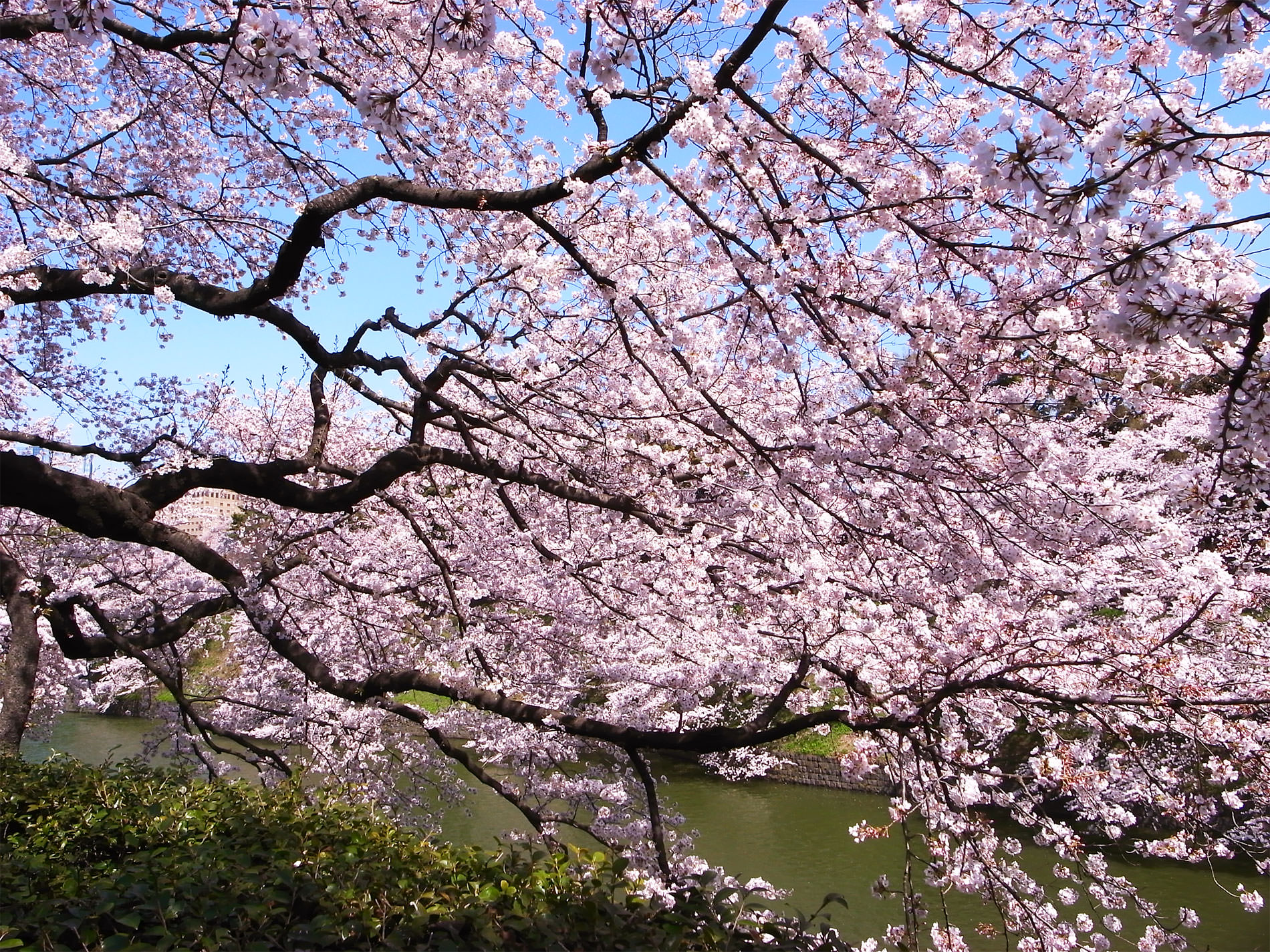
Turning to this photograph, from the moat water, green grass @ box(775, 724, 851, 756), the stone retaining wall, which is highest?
green grass @ box(775, 724, 851, 756)

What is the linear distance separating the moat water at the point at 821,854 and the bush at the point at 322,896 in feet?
12.0

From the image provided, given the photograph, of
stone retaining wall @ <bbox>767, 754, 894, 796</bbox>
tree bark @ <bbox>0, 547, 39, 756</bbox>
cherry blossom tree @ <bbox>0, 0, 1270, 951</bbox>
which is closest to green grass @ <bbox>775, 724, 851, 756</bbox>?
stone retaining wall @ <bbox>767, 754, 894, 796</bbox>

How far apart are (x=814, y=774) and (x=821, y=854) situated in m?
4.57

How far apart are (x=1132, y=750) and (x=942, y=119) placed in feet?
8.21

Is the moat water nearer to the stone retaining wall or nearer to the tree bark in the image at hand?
the stone retaining wall

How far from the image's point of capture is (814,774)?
53.3ft

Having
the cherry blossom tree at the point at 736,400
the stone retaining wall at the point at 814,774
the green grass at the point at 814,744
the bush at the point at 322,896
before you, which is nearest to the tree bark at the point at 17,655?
the cherry blossom tree at the point at 736,400

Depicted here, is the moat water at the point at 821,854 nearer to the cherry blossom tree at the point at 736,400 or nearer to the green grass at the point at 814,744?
the green grass at the point at 814,744

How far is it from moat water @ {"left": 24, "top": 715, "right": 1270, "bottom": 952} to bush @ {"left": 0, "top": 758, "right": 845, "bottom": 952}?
3645mm

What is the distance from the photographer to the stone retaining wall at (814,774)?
15.4 meters

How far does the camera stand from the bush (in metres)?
2.24

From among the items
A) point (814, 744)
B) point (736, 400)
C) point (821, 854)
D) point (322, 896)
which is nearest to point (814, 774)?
point (814, 744)

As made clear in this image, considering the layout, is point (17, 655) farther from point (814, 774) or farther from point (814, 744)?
Answer: point (814, 744)

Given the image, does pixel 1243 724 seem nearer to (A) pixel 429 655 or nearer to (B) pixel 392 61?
(B) pixel 392 61
